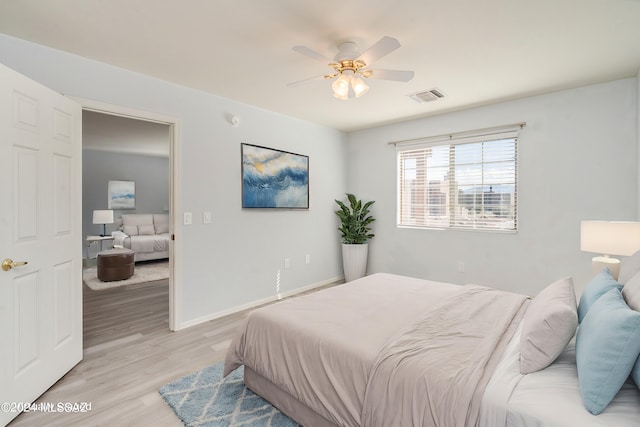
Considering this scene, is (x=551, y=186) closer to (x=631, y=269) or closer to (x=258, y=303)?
(x=631, y=269)

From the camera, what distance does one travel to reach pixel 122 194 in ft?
25.0

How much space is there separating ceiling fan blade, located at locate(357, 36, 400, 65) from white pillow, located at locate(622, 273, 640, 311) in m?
1.69

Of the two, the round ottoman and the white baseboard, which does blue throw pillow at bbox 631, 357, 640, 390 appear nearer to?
the white baseboard

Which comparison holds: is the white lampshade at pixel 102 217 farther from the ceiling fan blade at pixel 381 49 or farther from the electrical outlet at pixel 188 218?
the ceiling fan blade at pixel 381 49

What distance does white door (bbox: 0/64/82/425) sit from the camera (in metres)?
1.85

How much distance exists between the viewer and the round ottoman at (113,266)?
4992mm

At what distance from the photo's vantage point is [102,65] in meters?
2.71

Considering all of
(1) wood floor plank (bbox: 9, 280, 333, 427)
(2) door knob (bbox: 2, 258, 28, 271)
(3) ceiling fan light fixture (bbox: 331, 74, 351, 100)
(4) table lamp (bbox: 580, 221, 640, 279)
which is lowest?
(1) wood floor plank (bbox: 9, 280, 333, 427)

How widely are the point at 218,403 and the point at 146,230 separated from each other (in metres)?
6.41

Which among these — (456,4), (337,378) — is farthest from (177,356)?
(456,4)

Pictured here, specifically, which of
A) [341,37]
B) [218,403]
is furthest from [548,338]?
[341,37]

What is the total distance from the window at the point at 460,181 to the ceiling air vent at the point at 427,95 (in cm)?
79

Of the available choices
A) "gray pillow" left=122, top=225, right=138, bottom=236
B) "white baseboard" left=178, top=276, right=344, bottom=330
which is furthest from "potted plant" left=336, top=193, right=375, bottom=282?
"gray pillow" left=122, top=225, right=138, bottom=236

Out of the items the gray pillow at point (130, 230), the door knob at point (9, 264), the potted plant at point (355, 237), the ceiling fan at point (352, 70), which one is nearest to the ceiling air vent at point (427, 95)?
the ceiling fan at point (352, 70)
